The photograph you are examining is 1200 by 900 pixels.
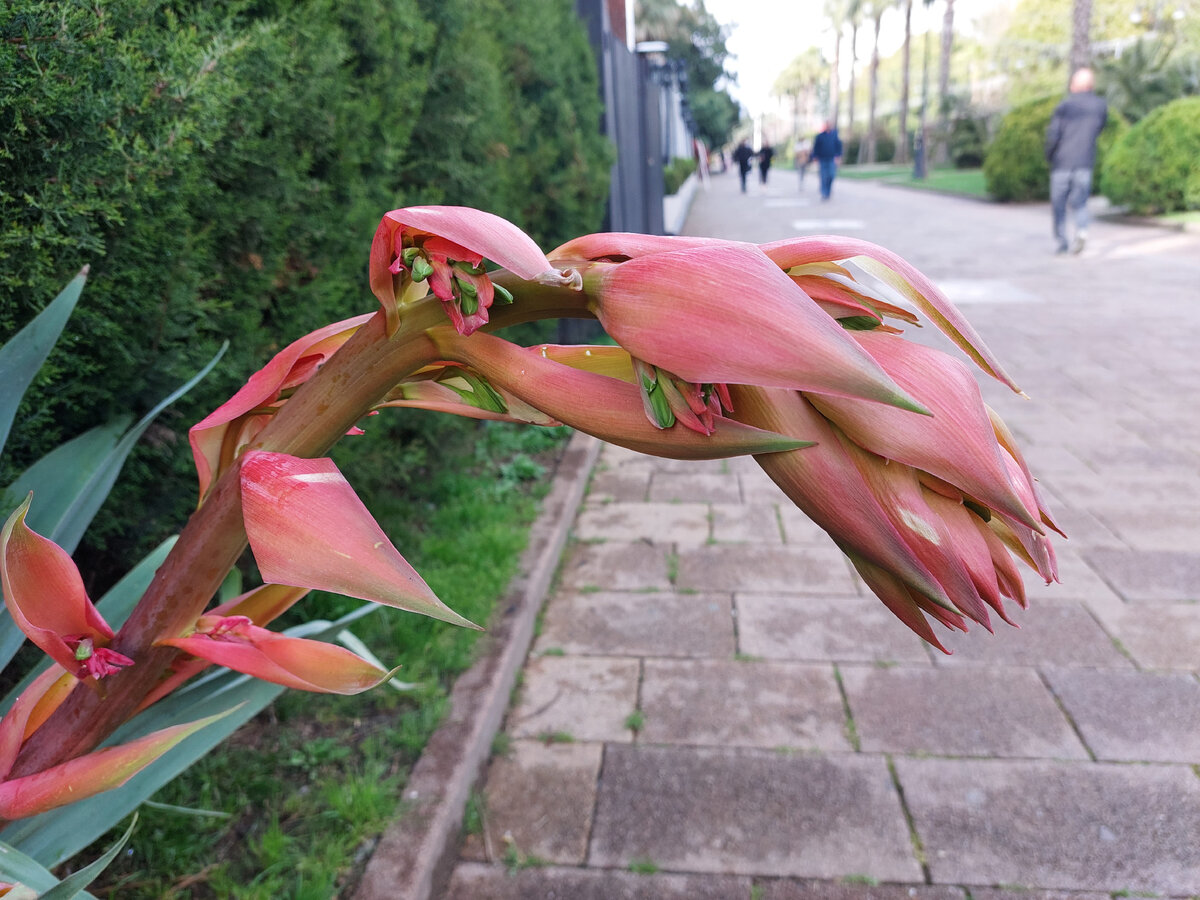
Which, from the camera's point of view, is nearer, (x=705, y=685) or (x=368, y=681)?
(x=368, y=681)

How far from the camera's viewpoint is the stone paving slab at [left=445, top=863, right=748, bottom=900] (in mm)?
2094

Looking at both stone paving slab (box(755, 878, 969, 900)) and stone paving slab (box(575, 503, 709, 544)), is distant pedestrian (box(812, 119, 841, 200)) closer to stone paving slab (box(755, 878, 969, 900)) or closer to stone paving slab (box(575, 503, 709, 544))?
stone paving slab (box(575, 503, 709, 544))

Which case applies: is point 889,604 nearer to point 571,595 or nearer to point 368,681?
point 368,681

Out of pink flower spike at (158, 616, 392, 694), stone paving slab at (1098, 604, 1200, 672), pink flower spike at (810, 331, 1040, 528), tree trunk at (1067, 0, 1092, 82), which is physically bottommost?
stone paving slab at (1098, 604, 1200, 672)

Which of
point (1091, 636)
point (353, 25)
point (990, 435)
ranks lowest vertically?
point (1091, 636)

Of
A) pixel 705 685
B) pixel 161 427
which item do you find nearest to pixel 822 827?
pixel 705 685

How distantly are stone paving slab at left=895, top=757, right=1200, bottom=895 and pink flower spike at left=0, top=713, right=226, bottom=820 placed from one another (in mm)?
2096

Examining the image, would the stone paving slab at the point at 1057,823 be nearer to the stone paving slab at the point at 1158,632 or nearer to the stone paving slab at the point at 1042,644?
the stone paving slab at the point at 1042,644

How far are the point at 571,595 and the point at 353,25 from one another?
7.59 feet

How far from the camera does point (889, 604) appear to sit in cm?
49

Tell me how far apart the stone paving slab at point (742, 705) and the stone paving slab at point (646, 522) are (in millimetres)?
1125

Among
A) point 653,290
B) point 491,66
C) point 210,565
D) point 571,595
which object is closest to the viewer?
point 653,290

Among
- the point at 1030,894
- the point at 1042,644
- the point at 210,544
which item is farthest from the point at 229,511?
the point at 1042,644

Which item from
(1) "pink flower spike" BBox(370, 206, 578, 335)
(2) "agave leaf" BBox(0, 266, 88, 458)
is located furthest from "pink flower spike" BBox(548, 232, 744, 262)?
(2) "agave leaf" BBox(0, 266, 88, 458)
